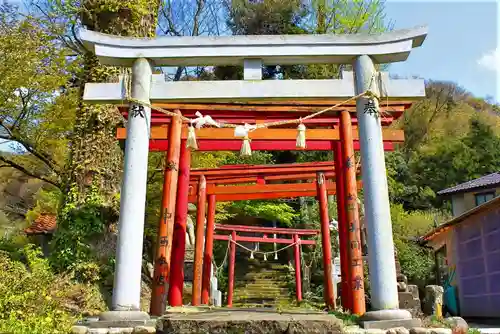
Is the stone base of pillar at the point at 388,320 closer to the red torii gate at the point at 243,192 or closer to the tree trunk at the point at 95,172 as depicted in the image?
the red torii gate at the point at 243,192

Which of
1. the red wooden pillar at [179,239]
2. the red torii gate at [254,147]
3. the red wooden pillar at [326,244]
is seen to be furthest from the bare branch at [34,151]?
the red wooden pillar at [326,244]

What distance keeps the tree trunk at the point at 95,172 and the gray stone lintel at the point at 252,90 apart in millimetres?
4552

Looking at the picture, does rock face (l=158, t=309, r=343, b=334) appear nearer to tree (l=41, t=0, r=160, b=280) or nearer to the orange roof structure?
tree (l=41, t=0, r=160, b=280)

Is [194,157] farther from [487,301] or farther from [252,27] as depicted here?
[252,27]

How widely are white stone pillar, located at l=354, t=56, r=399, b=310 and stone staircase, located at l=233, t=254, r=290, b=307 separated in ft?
50.1

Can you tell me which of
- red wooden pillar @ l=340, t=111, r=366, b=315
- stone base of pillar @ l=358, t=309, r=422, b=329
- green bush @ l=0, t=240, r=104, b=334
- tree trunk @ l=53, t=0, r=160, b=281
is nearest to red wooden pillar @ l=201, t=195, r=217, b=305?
tree trunk @ l=53, t=0, r=160, b=281

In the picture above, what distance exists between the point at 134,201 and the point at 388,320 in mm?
3488

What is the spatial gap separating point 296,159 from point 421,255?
8700 mm

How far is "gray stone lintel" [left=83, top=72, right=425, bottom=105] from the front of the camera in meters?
6.54

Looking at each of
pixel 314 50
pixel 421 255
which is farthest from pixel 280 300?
pixel 314 50

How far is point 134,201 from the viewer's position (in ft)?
19.9

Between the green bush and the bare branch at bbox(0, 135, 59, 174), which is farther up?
the bare branch at bbox(0, 135, 59, 174)

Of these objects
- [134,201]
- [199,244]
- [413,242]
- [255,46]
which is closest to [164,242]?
[134,201]

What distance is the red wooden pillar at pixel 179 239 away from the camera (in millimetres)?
7889
